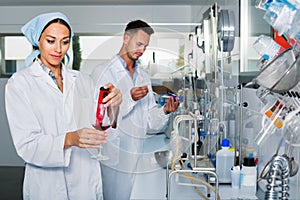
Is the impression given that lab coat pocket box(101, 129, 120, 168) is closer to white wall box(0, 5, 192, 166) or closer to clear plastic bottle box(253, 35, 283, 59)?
clear plastic bottle box(253, 35, 283, 59)

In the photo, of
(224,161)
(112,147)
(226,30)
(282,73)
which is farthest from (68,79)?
(282,73)

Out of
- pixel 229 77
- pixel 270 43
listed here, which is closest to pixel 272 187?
pixel 270 43

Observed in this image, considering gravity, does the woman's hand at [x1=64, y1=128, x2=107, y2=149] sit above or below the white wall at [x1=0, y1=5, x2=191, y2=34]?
below

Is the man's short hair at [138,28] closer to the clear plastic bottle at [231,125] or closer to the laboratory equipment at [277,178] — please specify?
the clear plastic bottle at [231,125]

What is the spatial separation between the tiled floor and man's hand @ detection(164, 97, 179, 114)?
8.66 feet

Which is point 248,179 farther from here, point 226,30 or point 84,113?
point 226,30

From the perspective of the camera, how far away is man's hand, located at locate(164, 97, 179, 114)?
6.20 ft

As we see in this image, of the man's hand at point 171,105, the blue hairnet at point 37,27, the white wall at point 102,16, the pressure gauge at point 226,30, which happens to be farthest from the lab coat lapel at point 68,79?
the white wall at point 102,16

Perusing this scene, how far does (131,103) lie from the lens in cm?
180

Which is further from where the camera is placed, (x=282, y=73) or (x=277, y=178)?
(x=277, y=178)

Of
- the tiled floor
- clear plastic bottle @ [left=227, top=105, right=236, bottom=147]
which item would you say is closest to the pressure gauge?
clear plastic bottle @ [left=227, top=105, right=236, bottom=147]

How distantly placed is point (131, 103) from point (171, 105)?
0.19 m

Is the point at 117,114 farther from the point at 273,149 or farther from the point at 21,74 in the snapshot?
the point at 273,149

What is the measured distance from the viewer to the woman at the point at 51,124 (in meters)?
1.67
